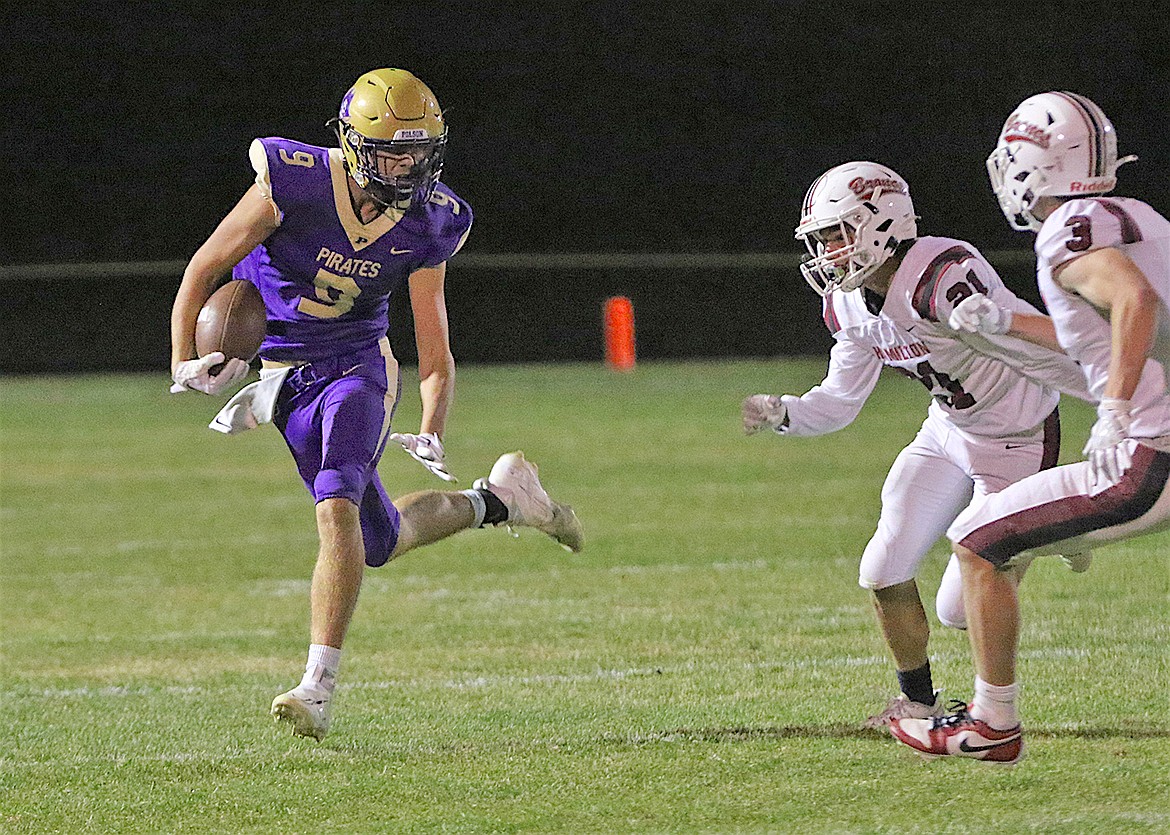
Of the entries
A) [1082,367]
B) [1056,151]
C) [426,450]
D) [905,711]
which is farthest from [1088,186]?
[426,450]

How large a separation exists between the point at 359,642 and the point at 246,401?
4.63ft

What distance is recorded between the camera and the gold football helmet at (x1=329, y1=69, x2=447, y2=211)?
455 centimetres

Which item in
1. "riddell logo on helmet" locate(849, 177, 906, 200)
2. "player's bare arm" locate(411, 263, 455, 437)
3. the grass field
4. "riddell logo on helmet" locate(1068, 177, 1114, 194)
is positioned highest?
"riddell logo on helmet" locate(1068, 177, 1114, 194)

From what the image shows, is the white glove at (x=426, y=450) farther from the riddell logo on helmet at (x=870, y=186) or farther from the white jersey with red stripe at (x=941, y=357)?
the riddell logo on helmet at (x=870, y=186)

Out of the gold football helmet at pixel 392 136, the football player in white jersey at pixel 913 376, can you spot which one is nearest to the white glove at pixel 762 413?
the football player in white jersey at pixel 913 376

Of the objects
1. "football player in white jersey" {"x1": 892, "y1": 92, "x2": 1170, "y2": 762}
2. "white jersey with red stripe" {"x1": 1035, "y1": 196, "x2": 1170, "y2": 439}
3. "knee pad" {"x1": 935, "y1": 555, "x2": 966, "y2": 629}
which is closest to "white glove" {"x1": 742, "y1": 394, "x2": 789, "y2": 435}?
"knee pad" {"x1": 935, "y1": 555, "x2": 966, "y2": 629}

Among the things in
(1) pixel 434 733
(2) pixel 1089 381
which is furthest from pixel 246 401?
(2) pixel 1089 381

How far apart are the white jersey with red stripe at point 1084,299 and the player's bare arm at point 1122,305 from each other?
4 centimetres

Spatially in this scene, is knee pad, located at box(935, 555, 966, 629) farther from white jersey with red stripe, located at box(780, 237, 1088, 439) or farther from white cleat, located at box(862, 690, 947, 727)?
white jersey with red stripe, located at box(780, 237, 1088, 439)

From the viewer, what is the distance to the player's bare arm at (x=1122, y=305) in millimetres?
3441

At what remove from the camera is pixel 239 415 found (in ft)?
15.8

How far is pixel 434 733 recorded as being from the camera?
14.9 feet

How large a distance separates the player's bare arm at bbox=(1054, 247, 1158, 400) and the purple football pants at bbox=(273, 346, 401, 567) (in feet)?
6.28

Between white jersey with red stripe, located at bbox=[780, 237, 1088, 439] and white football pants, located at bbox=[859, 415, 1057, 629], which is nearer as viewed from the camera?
white jersey with red stripe, located at bbox=[780, 237, 1088, 439]
